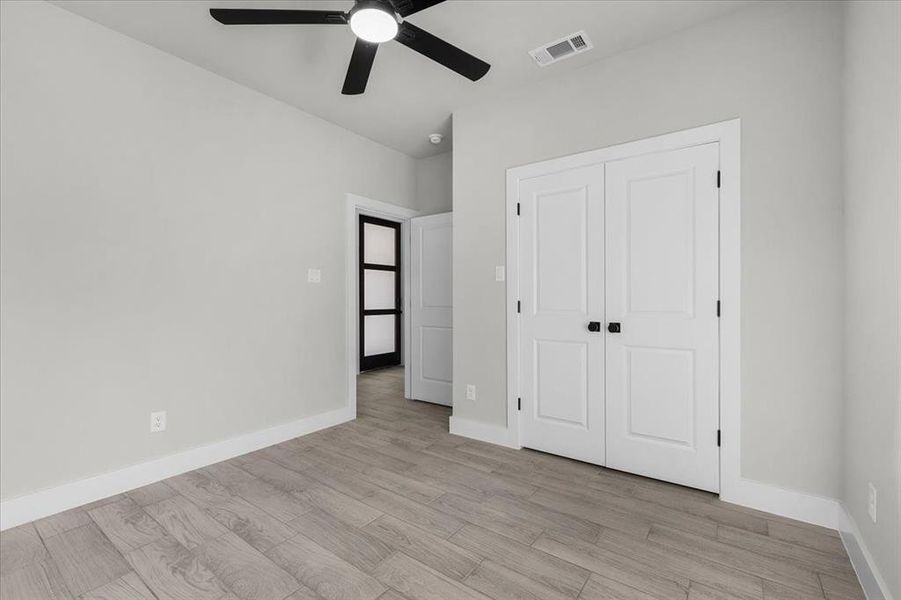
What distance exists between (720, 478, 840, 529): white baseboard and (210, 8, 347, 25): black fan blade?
310cm

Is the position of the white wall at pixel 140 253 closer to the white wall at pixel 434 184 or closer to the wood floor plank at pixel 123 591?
the wood floor plank at pixel 123 591

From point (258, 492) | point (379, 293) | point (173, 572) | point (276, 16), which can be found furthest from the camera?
point (379, 293)

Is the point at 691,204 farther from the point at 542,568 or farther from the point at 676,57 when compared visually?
the point at 542,568

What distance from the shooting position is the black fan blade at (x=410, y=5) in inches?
67.8

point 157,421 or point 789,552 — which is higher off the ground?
point 157,421

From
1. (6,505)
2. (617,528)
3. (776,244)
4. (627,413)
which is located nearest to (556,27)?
(776,244)

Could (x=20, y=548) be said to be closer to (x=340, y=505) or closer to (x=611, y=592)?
(x=340, y=505)

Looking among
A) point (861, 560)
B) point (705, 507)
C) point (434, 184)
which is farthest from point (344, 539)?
point (434, 184)

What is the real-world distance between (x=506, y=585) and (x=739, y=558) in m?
1.06

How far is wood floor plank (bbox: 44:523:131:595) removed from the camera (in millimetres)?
1659

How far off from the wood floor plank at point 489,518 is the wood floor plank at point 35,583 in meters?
1.59

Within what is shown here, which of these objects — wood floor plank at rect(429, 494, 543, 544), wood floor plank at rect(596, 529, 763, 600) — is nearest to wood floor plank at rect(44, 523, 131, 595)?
wood floor plank at rect(429, 494, 543, 544)

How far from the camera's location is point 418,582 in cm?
164

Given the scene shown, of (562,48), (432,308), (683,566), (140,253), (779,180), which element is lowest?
(683,566)
